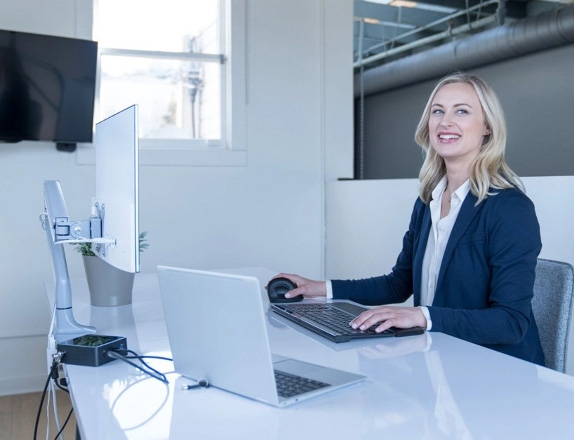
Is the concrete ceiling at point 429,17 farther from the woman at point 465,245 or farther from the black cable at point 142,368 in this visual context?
the black cable at point 142,368

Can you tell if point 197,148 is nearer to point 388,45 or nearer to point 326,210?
point 326,210

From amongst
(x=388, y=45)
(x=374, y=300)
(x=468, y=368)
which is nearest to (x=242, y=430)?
(x=468, y=368)

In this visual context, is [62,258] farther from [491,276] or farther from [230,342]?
[491,276]

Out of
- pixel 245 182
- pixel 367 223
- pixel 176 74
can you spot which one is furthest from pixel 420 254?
pixel 176 74

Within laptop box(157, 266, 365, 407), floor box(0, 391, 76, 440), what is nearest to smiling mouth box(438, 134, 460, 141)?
laptop box(157, 266, 365, 407)

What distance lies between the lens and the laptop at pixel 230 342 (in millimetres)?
1061

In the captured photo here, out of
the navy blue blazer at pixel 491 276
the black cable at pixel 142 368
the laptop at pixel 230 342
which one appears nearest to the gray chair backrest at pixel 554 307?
the navy blue blazer at pixel 491 276

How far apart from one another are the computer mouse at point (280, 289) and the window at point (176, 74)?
80.1 inches

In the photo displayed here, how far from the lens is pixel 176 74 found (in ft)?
13.3

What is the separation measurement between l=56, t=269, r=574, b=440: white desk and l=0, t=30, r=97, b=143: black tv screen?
229 centimetres

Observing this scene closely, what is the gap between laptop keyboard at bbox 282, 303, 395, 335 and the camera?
5.03ft

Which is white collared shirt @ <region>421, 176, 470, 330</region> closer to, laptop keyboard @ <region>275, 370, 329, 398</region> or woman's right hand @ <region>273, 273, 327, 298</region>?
woman's right hand @ <region>273, 273, 327, 298</region>

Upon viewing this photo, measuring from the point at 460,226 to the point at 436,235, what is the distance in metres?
0.14

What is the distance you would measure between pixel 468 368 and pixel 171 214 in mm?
2785
